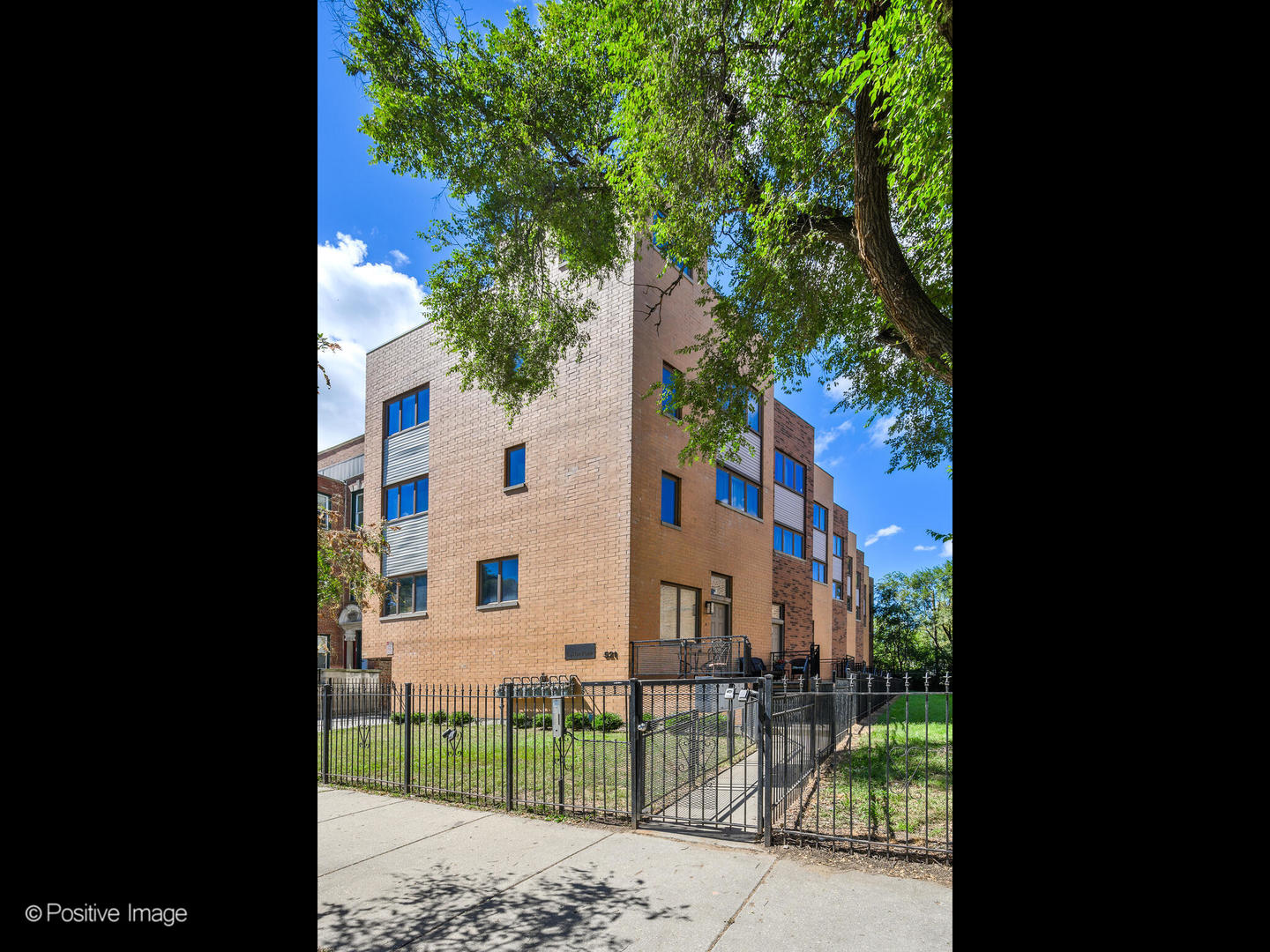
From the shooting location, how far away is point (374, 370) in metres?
23.7

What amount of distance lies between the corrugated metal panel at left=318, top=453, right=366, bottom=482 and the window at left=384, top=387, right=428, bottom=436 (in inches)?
260

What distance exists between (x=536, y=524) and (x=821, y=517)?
1792 centimetres

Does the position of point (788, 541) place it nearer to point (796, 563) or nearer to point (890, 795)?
point (796, 563)

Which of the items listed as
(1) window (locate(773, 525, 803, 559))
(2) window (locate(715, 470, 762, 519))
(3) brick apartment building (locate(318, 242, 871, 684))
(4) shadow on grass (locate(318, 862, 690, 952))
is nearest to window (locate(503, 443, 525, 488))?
(3) brick apartment building (locate(318, 242, 871, 684))

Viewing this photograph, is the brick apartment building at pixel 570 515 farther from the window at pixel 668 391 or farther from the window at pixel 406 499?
the window at pixel 668 391

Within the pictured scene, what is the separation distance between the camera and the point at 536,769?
976 centimetres

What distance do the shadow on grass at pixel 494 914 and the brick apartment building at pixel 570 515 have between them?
1010 cm

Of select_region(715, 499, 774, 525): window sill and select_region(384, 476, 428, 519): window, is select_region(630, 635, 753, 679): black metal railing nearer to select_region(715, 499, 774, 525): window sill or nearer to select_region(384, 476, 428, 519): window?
select_region(715, 499, 774, 525): window sill

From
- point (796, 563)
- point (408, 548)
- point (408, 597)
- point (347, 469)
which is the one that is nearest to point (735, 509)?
point (796, 563)

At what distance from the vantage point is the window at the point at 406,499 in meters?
21.8

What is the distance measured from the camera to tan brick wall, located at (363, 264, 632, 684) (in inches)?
648

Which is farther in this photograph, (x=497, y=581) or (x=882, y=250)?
(x=497, y=581)
